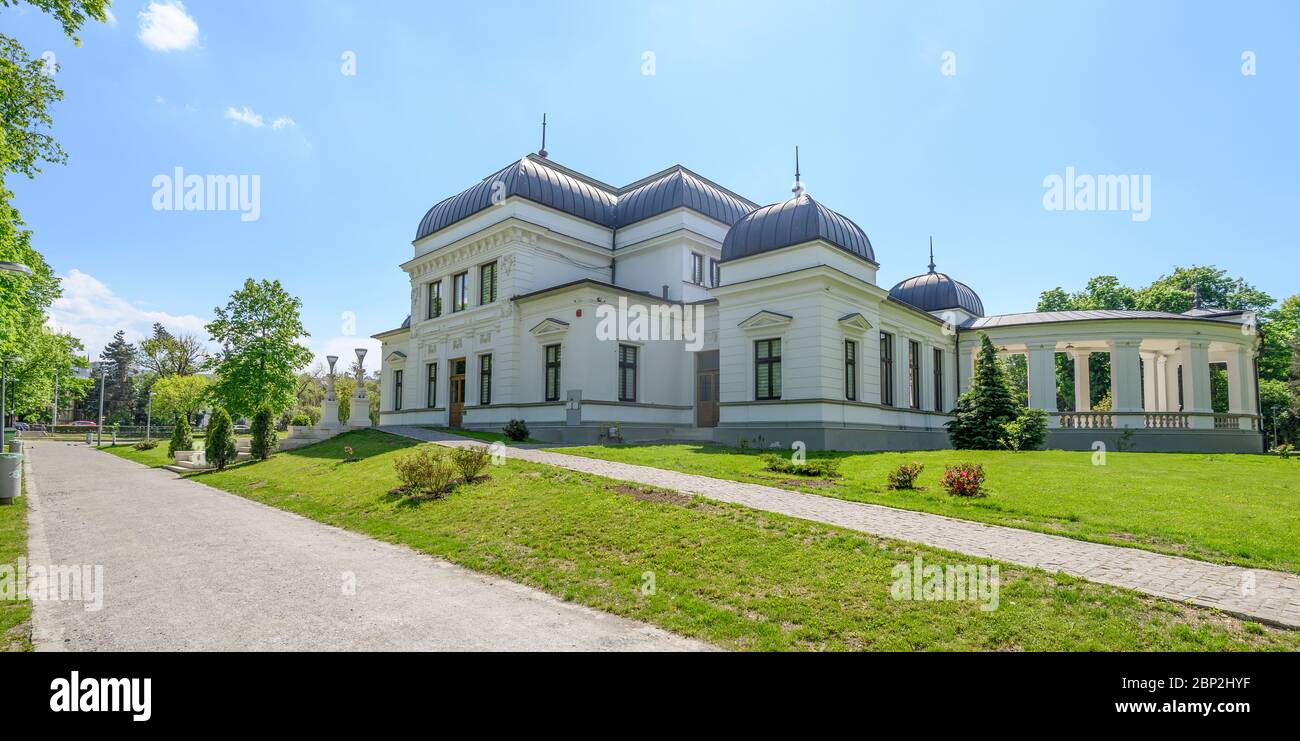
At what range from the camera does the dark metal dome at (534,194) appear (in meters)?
28.2

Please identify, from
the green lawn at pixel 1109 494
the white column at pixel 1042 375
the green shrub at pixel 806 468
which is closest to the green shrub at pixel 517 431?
the green lawn at pixel 1109 494

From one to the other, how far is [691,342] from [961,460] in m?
11.6

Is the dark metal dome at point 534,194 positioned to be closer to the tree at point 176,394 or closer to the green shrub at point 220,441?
the green shrub at point 220,441

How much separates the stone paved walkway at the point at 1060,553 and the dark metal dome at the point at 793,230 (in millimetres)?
11685

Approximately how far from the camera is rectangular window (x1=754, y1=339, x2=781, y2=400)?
2197 centimetres

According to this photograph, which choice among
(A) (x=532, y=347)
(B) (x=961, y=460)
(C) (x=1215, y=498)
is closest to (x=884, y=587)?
(C) (x=1215, y=498)

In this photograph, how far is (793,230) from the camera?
21906 mm

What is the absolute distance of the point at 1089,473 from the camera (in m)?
14.5

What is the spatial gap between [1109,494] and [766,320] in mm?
11950

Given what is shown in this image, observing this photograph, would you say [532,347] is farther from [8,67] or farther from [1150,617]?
[1150,617]

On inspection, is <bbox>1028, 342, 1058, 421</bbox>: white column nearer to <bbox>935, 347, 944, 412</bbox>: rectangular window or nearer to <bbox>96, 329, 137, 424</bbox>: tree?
<bbox>935, 347, 944, 412</bbox>: rectangular window

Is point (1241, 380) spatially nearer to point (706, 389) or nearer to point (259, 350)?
point (706, 389)

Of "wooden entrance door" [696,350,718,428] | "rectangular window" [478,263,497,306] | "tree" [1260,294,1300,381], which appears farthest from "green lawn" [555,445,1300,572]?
"tree" [1260,294,1300,381]
